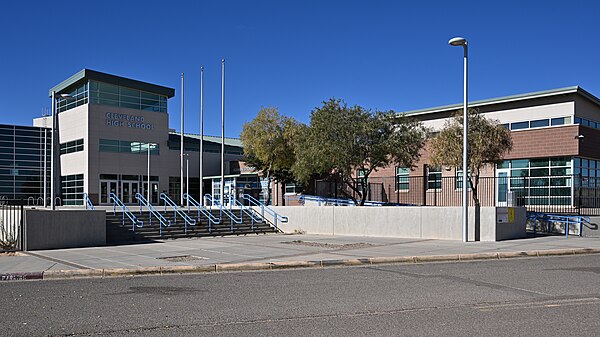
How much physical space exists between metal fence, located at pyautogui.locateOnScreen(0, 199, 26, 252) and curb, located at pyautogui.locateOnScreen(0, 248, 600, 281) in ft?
21.8

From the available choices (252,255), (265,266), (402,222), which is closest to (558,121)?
(402,222)

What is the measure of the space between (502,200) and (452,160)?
367 centimetres

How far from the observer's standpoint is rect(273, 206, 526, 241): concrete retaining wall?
2153 centimetres

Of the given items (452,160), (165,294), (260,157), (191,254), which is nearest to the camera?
(165,294)

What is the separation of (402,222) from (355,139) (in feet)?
18.8

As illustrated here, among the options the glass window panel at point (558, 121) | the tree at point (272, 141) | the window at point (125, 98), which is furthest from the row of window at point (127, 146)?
the glass window panel at point (558, 121)

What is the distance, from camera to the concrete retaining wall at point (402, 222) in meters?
21.5

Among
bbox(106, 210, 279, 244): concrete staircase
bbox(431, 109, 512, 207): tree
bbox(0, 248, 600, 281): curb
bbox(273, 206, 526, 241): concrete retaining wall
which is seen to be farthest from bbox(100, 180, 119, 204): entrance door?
bbox(0, 248, 600, 281): curb

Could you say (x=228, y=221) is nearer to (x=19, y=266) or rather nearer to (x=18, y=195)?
(x=19, y=266)

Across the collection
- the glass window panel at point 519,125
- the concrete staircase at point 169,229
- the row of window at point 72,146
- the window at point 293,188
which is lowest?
the concrete staircase at point 169,229

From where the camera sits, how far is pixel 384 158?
28.5 m

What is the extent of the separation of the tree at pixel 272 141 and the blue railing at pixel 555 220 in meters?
18.8

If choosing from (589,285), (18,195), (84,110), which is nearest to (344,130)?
(589,285)

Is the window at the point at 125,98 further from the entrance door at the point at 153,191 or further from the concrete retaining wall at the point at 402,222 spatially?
the concrete retaining wall at the point at 402,222
